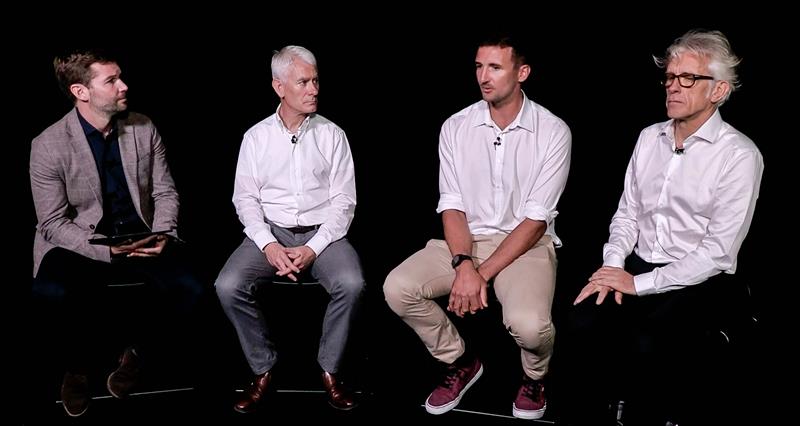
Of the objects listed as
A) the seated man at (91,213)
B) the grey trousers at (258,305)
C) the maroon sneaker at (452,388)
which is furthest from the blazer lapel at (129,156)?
the maroon sneaker at (452,388)

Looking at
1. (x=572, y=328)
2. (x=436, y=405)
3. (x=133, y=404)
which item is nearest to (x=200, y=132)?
(x=133, y=404)

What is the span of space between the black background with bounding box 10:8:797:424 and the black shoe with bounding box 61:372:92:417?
77 centimetres

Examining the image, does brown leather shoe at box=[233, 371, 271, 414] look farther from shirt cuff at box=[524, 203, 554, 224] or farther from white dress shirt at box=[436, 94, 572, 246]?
shirt cuff at box=[524, 203, 554, 224]

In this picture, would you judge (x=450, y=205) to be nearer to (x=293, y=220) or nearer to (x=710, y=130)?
(x=293, y=220)

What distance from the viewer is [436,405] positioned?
3.80 m

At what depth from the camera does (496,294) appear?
374cm

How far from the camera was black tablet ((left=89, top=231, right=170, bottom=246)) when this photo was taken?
12.3 ft

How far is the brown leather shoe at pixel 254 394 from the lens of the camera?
3.81m

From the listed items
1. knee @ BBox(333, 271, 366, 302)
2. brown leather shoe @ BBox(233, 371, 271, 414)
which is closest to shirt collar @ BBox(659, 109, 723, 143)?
knee @ BBox(333, 271, 366, 302)

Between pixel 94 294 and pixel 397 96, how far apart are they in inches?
69.0

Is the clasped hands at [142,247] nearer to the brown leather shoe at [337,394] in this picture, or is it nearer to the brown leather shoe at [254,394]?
the brown leather shoe at [254,394]

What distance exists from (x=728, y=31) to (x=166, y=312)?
2.83m

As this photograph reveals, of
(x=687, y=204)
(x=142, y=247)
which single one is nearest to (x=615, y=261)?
(x=687, y=204)

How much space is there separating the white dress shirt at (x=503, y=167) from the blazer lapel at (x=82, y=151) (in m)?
1.50
